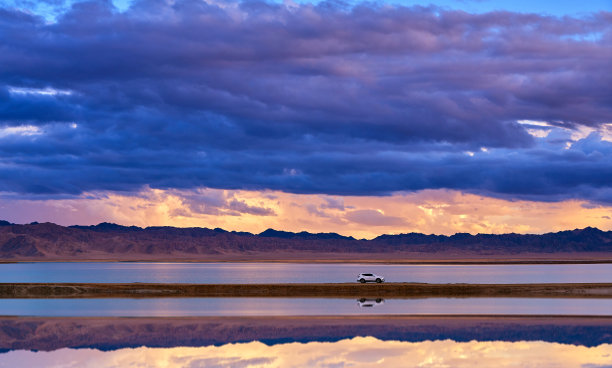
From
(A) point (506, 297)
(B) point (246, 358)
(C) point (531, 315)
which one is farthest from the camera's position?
(A) point (506, 297)

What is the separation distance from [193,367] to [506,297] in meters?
45.3

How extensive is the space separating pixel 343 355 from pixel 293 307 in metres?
25.0

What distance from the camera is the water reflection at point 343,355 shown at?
35375 mm

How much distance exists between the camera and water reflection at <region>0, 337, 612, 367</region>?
116ft

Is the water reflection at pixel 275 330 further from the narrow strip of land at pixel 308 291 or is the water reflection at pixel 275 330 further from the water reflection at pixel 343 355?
the narrow strip of land at pixel 308 291

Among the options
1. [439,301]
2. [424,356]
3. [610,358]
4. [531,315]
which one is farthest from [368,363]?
[439,301]

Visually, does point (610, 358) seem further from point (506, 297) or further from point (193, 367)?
point (506, 297)

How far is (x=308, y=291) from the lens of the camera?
75.5 m

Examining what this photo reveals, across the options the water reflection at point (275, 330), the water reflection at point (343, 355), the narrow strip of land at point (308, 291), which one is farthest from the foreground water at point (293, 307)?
the water reflection at point (343, 355)

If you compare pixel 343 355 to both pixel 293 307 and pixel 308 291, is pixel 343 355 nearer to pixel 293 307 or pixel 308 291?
pixel 293 307

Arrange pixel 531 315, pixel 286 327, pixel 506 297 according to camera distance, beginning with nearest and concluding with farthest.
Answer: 1. pixel 286 327
2. pixel 531 315
3. pixel 506 297

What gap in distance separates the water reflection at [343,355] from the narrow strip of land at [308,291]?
109ft

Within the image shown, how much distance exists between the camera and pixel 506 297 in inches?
2906

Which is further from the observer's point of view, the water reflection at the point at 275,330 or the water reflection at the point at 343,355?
the water reflection at the point at 275,330
